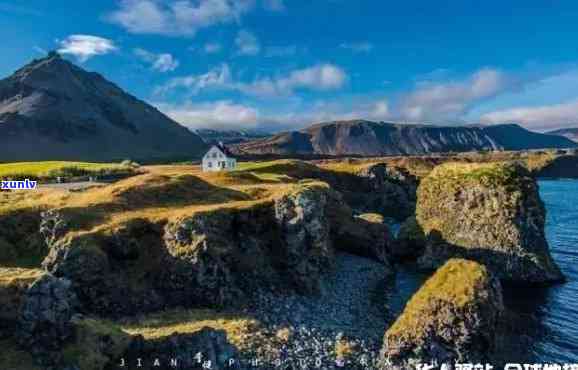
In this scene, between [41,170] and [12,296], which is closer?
[12,296]

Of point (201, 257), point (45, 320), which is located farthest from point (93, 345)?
point (201, 257)

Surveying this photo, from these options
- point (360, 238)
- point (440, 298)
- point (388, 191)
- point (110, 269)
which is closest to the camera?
point (440, 298)

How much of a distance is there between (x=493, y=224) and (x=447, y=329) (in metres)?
33.5

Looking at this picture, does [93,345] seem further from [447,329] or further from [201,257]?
[447,329]

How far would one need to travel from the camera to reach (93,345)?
32812 millimetres

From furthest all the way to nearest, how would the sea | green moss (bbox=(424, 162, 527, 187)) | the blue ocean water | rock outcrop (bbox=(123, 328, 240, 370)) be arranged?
green moss (bbox=(424, 162, 527, 187)) → the blue ocean water → the sea → rock outcrop (bbox=(123, 328, 240, 370))

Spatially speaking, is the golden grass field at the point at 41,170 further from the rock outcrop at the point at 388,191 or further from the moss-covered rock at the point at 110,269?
the rock outcrop at the point at 388,191

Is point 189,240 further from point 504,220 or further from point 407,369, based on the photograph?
point 504,220

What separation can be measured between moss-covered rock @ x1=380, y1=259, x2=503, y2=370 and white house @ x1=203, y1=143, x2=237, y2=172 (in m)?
77.6

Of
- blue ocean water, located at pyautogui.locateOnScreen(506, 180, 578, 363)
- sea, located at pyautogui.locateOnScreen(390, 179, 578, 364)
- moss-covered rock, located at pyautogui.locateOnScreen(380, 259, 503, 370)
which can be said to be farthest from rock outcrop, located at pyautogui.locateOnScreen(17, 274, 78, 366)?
blue ocean water, located at pyautogui.locateOnScreen(506, 180, 578, 363)

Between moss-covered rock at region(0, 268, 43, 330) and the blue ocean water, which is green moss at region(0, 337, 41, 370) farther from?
the blue ocean water

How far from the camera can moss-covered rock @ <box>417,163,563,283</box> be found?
6500cm

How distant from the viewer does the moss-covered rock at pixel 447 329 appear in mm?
37906

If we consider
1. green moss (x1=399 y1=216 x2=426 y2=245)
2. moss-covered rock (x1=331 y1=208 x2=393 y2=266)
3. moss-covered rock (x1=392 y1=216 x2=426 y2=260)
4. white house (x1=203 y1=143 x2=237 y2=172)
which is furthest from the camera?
white house (x1=203 y1=143 x2=237 y2=172)
